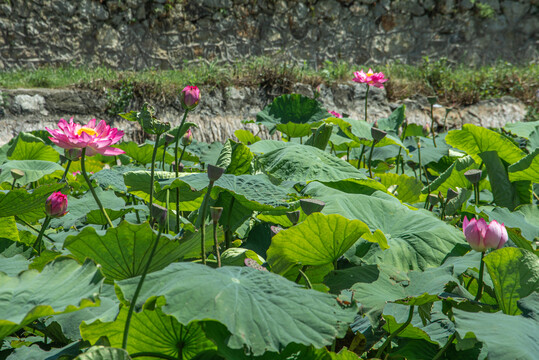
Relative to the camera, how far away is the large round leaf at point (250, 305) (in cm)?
41

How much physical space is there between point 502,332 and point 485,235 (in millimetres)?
194

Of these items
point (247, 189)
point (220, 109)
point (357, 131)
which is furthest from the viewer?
point (220, 109)

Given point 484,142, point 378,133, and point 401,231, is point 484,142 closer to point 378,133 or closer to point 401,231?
point 378,133

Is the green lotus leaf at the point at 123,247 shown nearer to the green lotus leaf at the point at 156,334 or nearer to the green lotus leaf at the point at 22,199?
the green lotus leaf at the point at 156,334

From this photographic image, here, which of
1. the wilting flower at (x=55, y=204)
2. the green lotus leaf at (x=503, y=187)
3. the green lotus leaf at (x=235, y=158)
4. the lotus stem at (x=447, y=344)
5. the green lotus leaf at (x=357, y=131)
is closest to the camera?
the lotus stem at (x=447, y=344)

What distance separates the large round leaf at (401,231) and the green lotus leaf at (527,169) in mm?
399

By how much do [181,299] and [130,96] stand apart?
13.7 ft

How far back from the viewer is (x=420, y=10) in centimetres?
832

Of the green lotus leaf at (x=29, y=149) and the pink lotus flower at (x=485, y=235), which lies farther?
the green lotus leaf at (x=29, y=149)

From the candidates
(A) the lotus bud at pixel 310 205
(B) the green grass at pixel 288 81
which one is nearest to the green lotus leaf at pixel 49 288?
(A) the lotus bud at pixel 310 205

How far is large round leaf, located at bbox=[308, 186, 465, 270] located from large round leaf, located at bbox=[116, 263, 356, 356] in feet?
0.91

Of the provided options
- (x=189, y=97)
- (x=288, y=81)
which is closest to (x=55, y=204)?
(x=189, y=97)

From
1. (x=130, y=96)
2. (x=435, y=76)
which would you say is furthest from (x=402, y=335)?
(x=435, y=76)

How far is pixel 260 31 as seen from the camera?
25.5 feet
